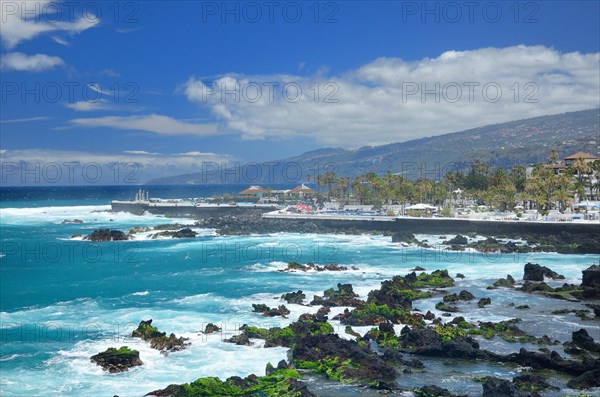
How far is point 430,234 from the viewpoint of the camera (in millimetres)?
67812

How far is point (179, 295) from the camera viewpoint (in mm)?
36844

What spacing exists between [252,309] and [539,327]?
1458 centimetres

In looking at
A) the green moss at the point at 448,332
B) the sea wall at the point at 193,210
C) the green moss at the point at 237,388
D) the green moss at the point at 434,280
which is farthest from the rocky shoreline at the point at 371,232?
the green moss at the point at 237,388

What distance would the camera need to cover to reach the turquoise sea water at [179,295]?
72.3 ft

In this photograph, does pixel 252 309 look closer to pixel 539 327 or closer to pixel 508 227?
pixel 539 327

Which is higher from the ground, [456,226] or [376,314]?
[456,226]

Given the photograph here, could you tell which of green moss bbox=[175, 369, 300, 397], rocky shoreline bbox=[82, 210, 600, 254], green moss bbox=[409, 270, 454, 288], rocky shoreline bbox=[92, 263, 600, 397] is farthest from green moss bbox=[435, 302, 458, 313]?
rocky shoreline bbox=[82, 210, 600, 254]

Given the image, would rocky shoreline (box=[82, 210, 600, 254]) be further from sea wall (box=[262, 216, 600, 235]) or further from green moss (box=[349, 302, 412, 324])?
green moss (box=[349, 302, 412, 324])

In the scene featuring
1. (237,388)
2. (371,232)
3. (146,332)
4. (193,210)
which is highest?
(193,210)

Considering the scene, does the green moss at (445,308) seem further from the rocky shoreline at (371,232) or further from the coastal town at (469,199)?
the coastal town at (469,199)

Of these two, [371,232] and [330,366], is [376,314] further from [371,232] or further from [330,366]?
[371,232]

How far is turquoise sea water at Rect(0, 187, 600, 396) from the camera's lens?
2203 centimetres

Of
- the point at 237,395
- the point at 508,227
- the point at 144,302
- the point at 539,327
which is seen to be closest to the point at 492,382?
the point at 237,395

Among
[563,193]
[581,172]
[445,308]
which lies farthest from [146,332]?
[581,172]
